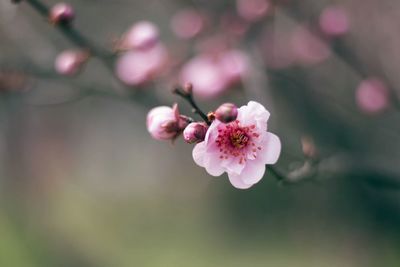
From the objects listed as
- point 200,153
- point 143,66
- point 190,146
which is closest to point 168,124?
point 200,153

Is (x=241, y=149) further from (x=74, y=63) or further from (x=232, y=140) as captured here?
(x=74, y=63)

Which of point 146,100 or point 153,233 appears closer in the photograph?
point 146,100

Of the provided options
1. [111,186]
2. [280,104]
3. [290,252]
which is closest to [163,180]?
[111,186]

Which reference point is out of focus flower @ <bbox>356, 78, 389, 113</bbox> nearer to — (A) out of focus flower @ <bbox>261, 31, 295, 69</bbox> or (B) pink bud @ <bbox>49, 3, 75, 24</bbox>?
(A) out of focus flower @ <bbox>261, 31, 295, 69</bbox>

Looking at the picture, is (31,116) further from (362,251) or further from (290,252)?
(362,251)

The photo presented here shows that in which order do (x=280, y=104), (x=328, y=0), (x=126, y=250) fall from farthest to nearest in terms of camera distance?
(x=126, y=250) → (x=280, y=104) → (x=328, y=0)

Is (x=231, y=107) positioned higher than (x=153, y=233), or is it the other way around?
(x=153, y=233)

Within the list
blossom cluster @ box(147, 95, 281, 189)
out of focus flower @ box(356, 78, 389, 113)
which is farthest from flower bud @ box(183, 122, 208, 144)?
out of focus flower @ box(356, 78, 389, 113)
